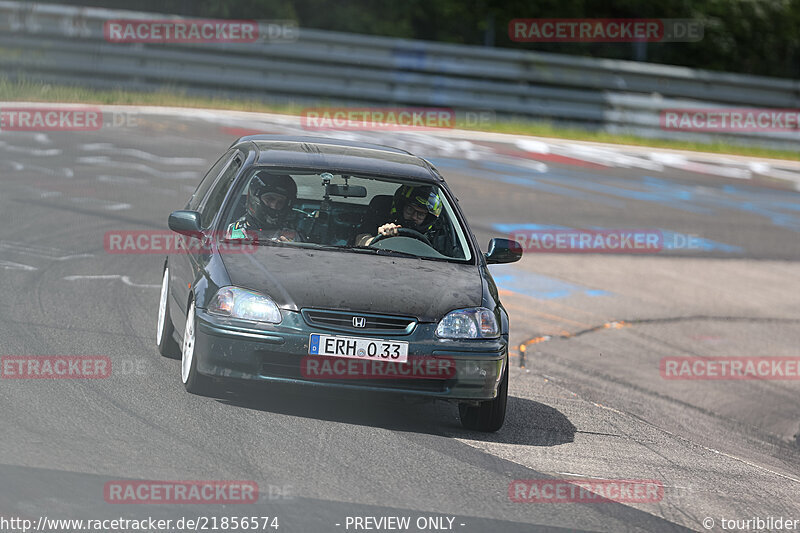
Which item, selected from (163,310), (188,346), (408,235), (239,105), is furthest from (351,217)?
(239,105)

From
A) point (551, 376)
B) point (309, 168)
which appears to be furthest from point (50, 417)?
point (551, 376)

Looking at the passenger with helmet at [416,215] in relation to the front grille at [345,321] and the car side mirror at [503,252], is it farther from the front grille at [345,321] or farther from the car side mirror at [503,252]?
the front grille at [345,321]

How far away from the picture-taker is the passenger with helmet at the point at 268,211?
824 centimetres

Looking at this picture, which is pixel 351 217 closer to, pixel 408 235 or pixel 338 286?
pixel 408 235

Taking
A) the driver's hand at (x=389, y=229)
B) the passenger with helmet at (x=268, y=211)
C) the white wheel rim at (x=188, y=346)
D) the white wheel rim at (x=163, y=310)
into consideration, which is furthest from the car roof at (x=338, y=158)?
the white wheel rim at (x=188, y=346)

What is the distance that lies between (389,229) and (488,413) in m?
1.53

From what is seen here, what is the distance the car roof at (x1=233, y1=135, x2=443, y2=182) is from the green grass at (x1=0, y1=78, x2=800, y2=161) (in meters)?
14.0

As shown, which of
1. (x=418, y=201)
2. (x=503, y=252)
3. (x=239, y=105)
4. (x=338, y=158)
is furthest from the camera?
(x=239, y=105)

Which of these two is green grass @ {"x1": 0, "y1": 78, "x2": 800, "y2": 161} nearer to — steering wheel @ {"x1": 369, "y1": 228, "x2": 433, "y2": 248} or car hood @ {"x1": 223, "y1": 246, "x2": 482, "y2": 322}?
steering wheel @ {"x1": 369, "y1": 228, "x2": 433, "y2": 248}

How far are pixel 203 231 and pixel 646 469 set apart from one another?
3.20 meters

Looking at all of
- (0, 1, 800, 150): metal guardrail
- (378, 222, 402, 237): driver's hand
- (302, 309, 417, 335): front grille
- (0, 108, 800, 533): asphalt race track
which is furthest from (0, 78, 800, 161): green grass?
(302, 309, 417, 335): front grille

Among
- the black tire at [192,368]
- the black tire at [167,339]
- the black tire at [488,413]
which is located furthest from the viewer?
the black tire at [167,339]

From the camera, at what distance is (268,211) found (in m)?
8.45

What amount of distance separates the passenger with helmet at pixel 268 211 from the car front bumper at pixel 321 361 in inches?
38.9
